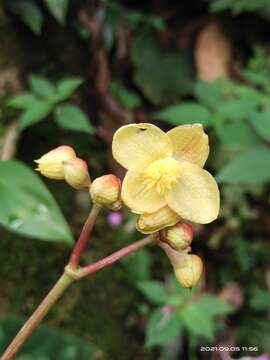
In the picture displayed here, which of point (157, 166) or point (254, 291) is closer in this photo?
point (157, 166)

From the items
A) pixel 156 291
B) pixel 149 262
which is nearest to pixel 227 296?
pixel 149 262

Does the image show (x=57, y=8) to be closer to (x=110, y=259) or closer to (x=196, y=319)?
(x=196, y=319)

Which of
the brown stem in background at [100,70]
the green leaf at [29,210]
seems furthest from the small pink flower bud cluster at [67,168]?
the brown stem in background at [100,70]

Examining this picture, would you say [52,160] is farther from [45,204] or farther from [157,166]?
[45,204]

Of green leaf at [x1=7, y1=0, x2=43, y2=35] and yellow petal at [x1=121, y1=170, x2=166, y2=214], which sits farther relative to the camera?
green leaf at [x1=7, y1=0, x2=43, y2=35]

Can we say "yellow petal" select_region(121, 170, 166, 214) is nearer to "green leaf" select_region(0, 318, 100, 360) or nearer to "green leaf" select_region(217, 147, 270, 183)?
"green leaf" select_region(217, 147, 270, 183)

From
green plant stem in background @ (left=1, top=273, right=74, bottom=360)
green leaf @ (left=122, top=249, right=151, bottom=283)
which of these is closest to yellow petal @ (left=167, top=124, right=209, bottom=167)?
green plant stem in background @ (left=1, top=273, right=74, bottom=360)

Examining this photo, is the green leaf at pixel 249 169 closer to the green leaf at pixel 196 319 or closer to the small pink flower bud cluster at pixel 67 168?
the green leaf at pixel 196 319
